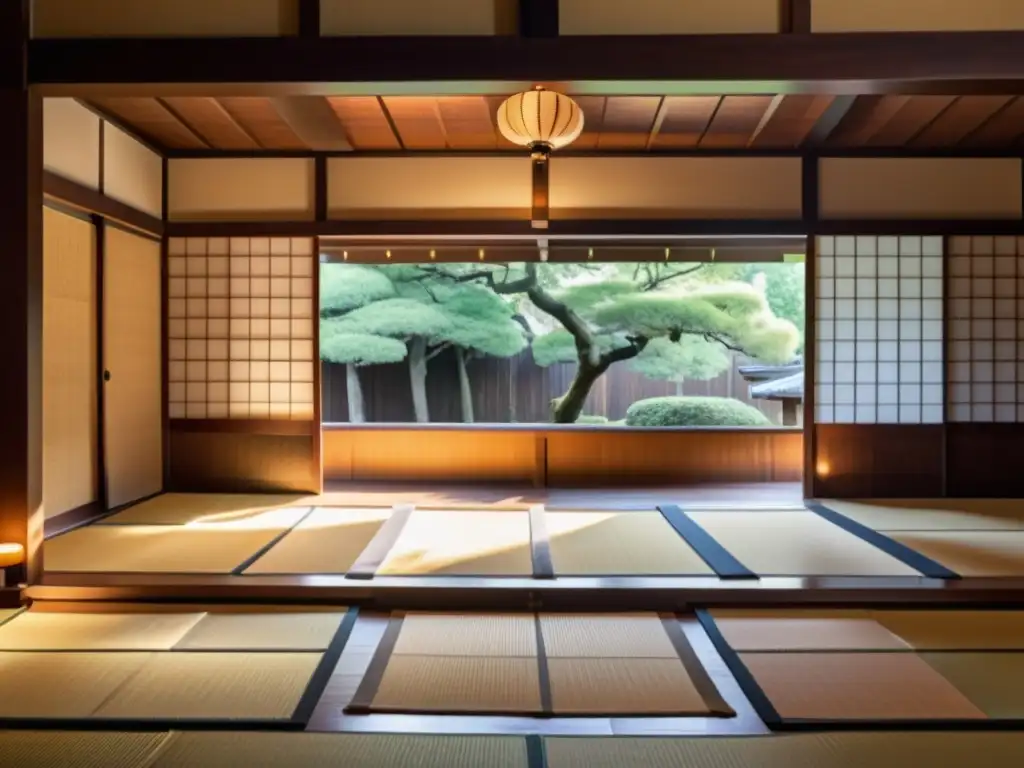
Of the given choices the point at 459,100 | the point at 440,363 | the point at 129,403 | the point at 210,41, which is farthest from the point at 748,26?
the point at 440,363

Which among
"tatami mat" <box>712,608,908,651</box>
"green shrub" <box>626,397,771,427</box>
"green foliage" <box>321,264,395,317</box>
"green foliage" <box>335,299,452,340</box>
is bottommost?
"tatami mat" <box>712,608,908,651</box>

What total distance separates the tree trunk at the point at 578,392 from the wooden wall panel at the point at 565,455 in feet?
9.02

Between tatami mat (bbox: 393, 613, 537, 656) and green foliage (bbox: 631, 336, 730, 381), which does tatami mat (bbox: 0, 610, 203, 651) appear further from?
green foliage (bbox: 631, 336, 730, 381)

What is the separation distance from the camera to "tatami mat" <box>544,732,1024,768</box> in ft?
6.03

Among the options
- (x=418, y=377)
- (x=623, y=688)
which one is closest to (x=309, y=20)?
(x=623, y=688)

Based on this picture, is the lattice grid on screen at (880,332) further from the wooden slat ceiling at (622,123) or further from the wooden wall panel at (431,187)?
the wooden wall panel at (431,187)

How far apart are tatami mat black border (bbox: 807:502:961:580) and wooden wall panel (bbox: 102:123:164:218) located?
15.6 feet

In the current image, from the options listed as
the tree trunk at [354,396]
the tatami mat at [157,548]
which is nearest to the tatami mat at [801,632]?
the tatami mat at [157,548]

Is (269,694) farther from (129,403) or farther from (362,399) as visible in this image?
(362,399)

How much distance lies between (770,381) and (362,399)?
16.2 feet

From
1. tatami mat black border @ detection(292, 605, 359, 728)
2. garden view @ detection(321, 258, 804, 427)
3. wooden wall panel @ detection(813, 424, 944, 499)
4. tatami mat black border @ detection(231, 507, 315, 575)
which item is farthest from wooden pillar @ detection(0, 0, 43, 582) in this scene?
garden view @ detection(321, 258, 804, 427)

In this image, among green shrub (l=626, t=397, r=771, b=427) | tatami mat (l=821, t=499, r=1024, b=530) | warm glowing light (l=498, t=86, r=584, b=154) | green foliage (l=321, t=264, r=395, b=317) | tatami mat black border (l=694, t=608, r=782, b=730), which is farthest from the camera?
green foliage (l=321, t=264, r=395, b=317)

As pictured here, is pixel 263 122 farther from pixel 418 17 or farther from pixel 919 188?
pixel 919 188

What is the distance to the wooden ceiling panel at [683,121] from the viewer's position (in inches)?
171
